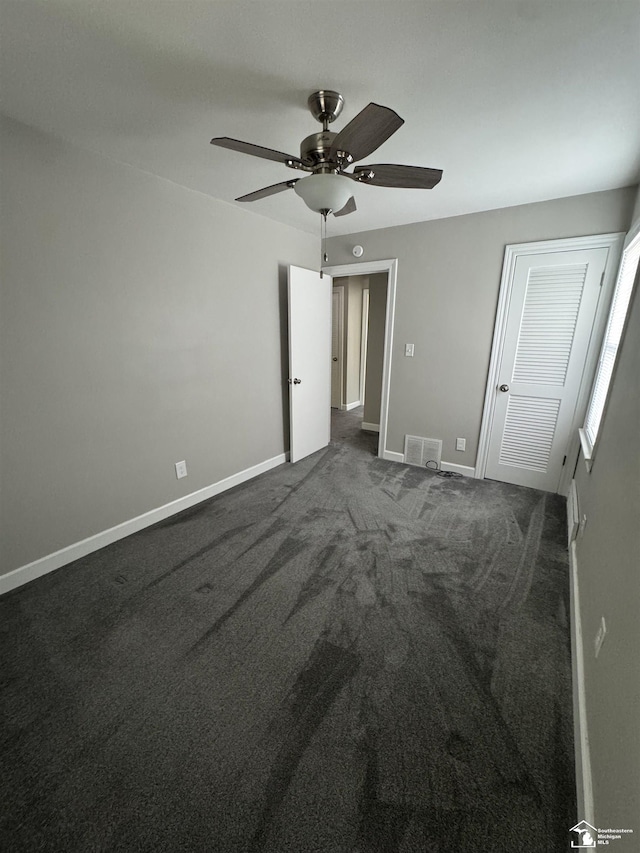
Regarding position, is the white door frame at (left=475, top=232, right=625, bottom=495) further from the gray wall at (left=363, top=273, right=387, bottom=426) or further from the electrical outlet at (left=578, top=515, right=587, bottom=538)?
the gray wall at (left=363, top=273, right=387, bottom=426)

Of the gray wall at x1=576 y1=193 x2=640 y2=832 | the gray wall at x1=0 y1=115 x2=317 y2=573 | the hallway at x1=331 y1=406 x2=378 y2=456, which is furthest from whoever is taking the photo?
the hallway at x1=331 y1=406 x2=378 y2=456

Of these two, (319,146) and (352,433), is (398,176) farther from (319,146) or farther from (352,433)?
(352,433)

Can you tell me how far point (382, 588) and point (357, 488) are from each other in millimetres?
1262

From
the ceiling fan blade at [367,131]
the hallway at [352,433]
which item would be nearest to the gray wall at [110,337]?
the ceiling fan blade at [367,131]

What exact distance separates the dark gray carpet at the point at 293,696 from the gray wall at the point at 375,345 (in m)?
2.72

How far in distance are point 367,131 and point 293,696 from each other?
2189mm

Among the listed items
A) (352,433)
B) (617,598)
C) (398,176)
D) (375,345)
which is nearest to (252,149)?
(398,176)

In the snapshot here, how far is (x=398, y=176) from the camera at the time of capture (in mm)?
1508

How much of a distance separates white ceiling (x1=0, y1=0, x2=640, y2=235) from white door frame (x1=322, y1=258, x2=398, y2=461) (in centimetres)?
126

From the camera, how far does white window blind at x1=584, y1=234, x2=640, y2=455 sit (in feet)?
7.07

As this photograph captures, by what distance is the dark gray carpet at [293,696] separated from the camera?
3.27 ft

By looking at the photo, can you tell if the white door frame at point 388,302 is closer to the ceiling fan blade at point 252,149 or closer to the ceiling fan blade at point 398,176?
the ceiling fan blade at point 398,176

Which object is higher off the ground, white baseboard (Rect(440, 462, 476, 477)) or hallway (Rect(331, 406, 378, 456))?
white baseboard (Rect(440, 462, 476, 477))

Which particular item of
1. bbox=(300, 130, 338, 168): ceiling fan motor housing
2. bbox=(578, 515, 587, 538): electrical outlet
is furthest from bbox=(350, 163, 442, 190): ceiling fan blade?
bbox=(578, 515, 587, 538): electrical outlet
